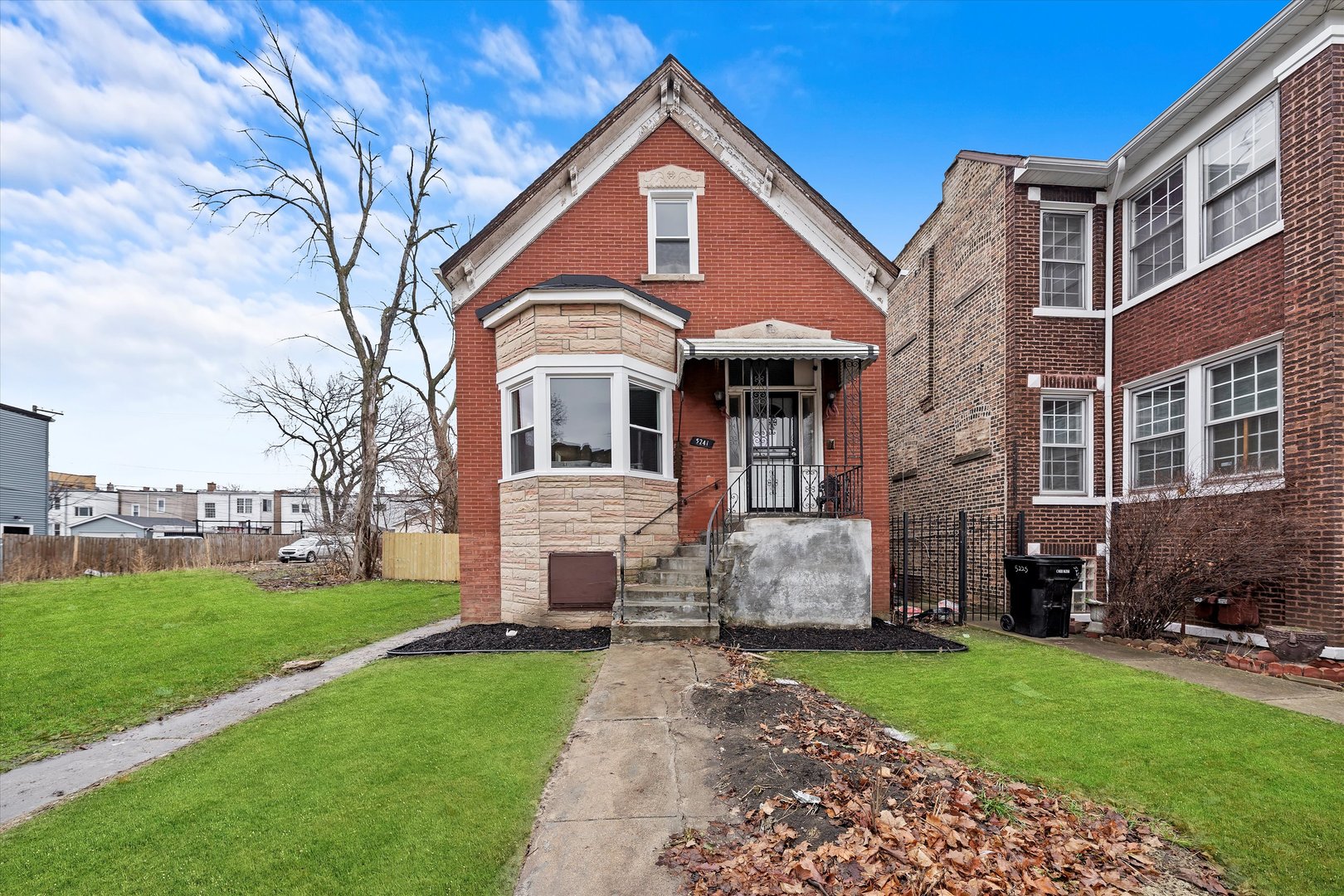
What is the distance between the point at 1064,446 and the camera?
447 inches

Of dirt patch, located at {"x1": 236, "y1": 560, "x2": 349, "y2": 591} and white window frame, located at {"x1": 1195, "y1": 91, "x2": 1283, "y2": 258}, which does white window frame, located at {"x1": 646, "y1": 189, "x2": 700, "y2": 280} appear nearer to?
white window frame, located at {"x1": 1195, "y1": 91, "x2": 1283, "y2": 258}

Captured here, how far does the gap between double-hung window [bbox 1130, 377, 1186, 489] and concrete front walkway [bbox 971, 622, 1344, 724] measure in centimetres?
328

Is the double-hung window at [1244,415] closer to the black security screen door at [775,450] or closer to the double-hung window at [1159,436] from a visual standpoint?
the double-hung window at [1159,436]

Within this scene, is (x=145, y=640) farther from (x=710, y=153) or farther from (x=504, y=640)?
(x=710, y=153)

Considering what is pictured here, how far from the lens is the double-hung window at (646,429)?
9977 millimetres

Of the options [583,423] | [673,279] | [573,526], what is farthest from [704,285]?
[573,526]

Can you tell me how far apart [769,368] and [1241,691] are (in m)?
7.42

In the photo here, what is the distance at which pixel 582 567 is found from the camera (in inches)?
376

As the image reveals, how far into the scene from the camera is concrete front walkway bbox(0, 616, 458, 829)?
172 inches

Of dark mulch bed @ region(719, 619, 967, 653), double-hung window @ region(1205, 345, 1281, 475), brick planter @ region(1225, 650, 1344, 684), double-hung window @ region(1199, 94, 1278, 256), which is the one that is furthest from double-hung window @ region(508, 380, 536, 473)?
double-hung window @ region(1199, 94, 1278, 256)

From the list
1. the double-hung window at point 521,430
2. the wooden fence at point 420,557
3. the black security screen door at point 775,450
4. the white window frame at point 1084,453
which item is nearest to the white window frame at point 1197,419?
the white window frame at point 1084,453

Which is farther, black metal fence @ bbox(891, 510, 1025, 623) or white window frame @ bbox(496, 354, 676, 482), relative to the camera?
black metal fence @ bbox(891, 510, 1025, 623)

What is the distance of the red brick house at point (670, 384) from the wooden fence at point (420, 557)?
10.5 meters

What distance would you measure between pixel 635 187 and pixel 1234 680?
11.1m
